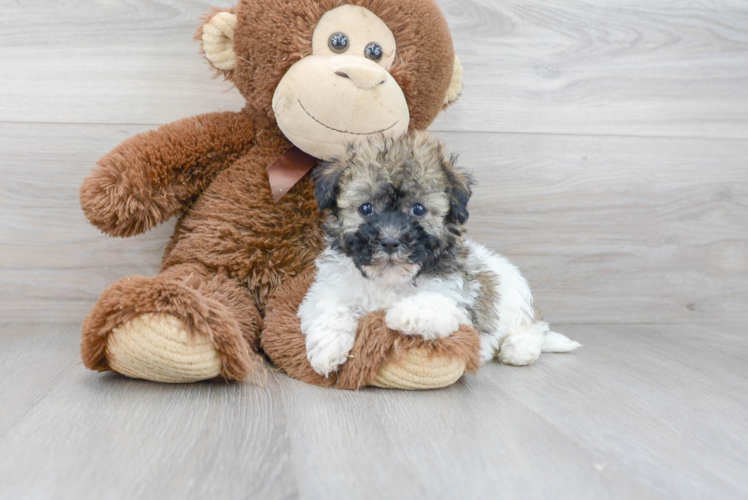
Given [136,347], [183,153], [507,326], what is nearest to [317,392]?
[136,347]

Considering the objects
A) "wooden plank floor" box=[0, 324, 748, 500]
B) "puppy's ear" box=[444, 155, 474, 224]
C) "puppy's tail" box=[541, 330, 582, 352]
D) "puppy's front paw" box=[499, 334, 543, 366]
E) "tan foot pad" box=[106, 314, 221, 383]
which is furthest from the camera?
"puppy's tail" box=[541, 330, 582, 352]

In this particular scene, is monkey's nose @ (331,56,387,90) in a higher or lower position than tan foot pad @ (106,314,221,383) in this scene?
higher

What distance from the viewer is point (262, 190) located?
65.2 inches

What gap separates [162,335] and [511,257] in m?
1.34

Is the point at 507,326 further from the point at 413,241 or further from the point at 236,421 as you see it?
the point at 236,421

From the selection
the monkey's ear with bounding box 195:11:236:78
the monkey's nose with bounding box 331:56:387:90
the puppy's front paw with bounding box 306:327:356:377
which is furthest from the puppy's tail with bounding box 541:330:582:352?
the monkey's ear with bounding box 195:11:236:78

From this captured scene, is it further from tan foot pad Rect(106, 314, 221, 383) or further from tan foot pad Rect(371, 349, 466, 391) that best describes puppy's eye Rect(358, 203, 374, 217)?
tan foot pad Rect(106, 314, 221, 383)

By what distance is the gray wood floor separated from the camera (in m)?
1.00

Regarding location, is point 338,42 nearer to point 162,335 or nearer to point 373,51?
point 373,51

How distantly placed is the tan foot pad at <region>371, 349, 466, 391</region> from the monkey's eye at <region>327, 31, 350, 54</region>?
77cm

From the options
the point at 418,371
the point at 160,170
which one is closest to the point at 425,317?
the point at 418,371

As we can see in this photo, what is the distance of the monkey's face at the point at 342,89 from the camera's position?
1462mm

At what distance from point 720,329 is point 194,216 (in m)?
1.94

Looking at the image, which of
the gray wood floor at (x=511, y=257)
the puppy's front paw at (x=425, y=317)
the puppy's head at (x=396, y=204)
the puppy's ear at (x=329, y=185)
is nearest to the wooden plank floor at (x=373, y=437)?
the gray wood floor at (x=511, y=257)
